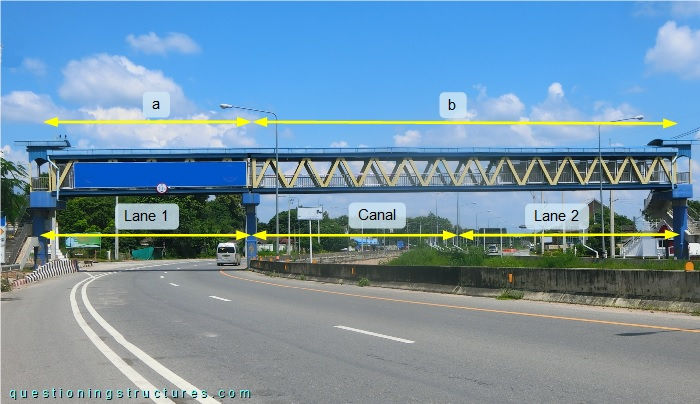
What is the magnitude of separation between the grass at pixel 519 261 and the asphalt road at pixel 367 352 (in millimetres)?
9265

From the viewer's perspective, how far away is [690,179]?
5756cm

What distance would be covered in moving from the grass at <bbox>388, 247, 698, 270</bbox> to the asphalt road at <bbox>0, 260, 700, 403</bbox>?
30.4 ft

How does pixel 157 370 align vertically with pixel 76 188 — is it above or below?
below

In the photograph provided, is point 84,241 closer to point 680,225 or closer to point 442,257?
point 442,257

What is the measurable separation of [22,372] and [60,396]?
1.86 meters

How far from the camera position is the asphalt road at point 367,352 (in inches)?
328

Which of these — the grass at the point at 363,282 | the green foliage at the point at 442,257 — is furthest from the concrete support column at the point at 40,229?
the grass at the point at 363,282

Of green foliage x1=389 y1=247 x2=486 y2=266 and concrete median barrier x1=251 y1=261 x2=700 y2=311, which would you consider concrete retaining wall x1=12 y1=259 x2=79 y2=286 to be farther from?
green foliage x1=389 y1=247 x2=486 y2=266

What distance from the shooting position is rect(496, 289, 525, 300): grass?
21.0 metres

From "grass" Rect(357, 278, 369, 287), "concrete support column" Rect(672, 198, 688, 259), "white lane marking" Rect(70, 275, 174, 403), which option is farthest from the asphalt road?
"concrete support column" Rect(672, 198, 688, 259)

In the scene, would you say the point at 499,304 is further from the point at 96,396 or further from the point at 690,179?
the point at 690,179

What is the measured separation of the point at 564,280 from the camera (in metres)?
19.6

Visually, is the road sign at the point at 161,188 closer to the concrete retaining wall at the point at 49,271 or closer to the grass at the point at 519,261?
the concrete retaining wall at the point at 49,271

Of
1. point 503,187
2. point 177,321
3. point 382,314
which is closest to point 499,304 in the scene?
point 382,314
